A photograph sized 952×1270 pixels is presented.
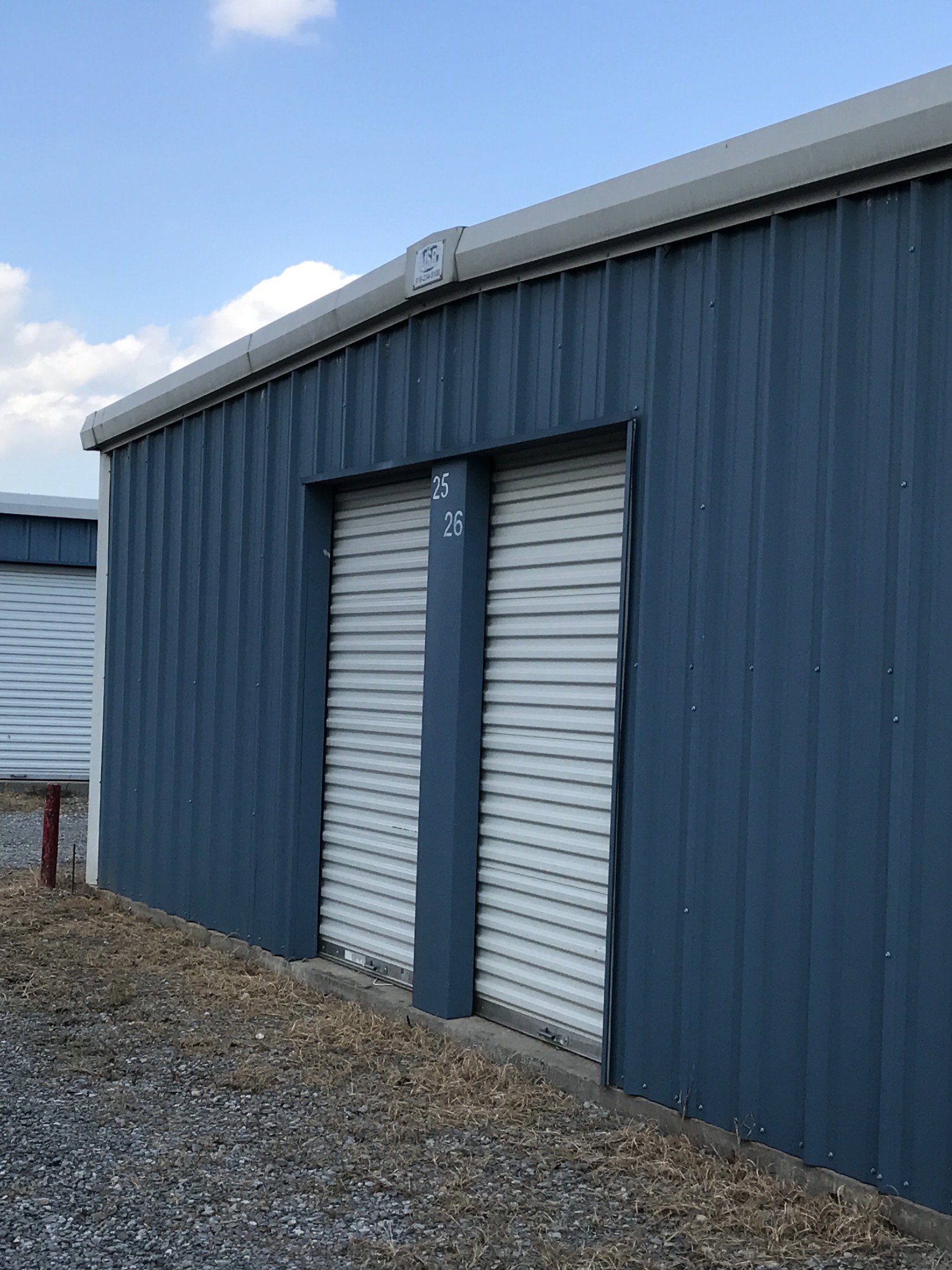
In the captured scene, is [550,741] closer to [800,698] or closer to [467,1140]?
[800,698]

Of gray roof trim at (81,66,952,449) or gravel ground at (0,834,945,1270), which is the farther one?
gray roof trim at (81,66,952,449)

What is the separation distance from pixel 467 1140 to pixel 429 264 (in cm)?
402

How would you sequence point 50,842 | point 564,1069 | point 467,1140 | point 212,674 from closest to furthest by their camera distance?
point 467,1140
point 564,1069
point 212,674
point 50,842

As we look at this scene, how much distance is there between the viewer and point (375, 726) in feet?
23.3

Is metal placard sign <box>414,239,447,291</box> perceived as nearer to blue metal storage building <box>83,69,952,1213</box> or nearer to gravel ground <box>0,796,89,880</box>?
blue metal storage building <box>83,69,952,1213</box>

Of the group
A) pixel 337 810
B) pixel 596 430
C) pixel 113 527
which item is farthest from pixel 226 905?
pixel 596 430

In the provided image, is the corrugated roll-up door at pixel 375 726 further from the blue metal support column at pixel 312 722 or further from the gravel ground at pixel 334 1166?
the gravel ground at pixel 334 1166

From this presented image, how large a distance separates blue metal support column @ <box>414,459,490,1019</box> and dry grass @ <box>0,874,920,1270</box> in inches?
14.2

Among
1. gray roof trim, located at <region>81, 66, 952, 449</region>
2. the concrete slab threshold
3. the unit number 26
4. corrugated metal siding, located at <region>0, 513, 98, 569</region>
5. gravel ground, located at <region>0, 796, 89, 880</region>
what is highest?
gray roof trim, located at <region>81, 66, 952, 449</region>

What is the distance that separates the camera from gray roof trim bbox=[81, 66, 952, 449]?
415 cm

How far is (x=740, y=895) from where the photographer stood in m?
4.62

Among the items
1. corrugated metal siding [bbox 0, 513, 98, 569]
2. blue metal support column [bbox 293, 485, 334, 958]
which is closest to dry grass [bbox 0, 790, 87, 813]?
corrugated metal siding [bbox 0, 513, 98, 569]

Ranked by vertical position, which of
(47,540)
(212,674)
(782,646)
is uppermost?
(47,540)

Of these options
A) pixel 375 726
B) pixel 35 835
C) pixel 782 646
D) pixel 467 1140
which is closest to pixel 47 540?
pixel 35 835
